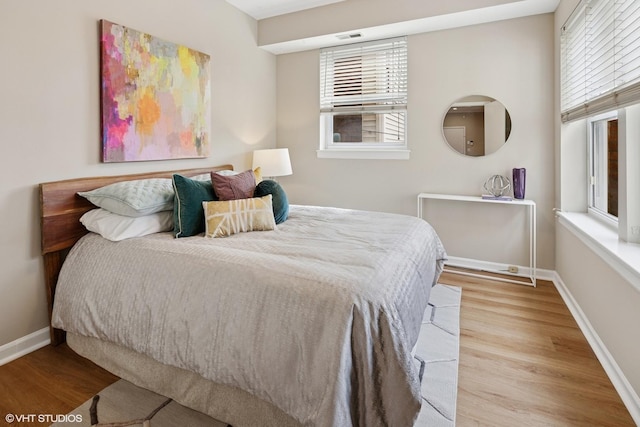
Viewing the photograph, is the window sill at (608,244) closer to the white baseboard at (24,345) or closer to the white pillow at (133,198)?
the white pillow at (133,198)

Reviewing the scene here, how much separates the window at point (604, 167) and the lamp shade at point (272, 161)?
8.56 feet

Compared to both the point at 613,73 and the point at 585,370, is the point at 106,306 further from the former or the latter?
the point at 613,73

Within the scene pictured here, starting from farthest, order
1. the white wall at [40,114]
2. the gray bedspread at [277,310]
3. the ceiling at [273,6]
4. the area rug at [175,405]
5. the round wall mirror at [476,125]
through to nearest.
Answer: the ceiling at [273,6] < the round wall mirror at [476,125] < the white wall at [40,114] < the area rug at [175,405] < the gray bedspread at [277,310]

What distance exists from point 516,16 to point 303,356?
342 centimetres

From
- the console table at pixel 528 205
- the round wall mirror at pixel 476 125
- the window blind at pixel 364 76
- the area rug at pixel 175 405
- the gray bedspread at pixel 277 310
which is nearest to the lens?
the gray bedspread at pixel 277 310

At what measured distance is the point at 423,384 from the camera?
1.82m

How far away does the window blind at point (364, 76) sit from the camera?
12.4ft

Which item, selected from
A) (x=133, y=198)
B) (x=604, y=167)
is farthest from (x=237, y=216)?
(x=604, y=167)

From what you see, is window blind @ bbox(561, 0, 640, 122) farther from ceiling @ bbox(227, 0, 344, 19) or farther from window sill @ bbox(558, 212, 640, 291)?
ceiling @ bbox(227, 0, 344, 19)

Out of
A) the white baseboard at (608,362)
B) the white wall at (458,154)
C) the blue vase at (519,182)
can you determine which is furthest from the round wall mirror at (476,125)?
the white baseboard at (608,362)

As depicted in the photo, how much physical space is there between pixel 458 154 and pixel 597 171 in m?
1.12

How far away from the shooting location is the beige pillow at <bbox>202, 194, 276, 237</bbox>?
2191mm

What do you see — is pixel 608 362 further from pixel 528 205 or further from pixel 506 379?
pixel 528 205

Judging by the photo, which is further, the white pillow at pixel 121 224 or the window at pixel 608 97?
the white pillow at pixel 121 224
